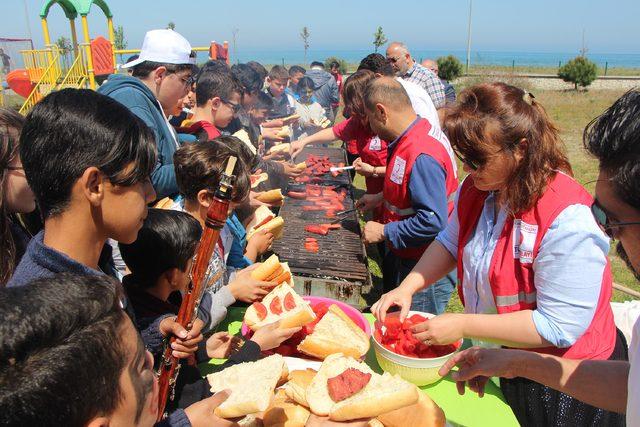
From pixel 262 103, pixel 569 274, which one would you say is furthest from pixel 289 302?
pixel 262 103

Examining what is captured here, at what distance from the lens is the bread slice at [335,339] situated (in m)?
1.95

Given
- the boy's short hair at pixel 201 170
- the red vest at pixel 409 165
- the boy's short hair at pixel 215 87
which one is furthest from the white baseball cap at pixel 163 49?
the red vest at pixel 409 165

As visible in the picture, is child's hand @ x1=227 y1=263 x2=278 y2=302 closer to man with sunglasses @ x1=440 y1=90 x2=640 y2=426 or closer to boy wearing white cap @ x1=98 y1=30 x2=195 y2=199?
boy wearing white cap @ x1=98 y1=30 x2=195 y2=199

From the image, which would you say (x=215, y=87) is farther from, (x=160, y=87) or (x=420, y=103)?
(x=420, y=103)

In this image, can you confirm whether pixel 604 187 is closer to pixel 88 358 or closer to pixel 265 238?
pixel 88 358

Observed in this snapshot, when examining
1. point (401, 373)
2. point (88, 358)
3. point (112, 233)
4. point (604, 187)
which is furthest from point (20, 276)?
point (604, 187)

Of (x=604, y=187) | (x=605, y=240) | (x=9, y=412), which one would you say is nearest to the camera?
(x=9, y=412)

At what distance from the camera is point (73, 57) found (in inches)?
490

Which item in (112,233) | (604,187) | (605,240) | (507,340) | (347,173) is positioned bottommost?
(347,173)

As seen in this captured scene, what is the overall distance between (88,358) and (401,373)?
1.34 m

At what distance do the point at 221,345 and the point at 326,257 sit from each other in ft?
6.55

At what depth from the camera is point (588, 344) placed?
2018mm

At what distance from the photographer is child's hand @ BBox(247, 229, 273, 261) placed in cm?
342

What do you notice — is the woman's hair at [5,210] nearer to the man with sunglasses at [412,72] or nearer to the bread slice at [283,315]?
the bread slice at [283,315]
